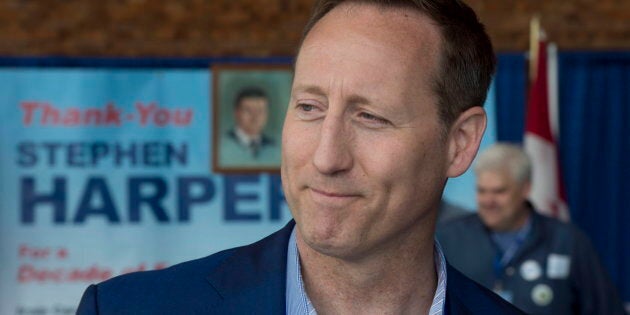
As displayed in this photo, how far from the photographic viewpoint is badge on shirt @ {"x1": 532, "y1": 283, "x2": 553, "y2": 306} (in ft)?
14.1

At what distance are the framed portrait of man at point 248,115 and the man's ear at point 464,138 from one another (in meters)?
4.48

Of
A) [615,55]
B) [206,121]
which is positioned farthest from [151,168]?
[615,55]

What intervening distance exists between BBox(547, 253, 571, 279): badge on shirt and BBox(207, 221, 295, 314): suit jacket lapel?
271 centimetres

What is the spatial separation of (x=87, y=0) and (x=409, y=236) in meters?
5.01

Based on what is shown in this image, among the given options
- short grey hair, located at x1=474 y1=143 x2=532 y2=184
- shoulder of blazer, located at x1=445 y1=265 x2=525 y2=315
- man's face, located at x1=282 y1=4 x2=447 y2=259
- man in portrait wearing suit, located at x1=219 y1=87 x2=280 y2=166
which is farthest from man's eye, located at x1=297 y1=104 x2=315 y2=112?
man in portrait wearing suit, located at x1=219 y1=87 x2=280 y2=166

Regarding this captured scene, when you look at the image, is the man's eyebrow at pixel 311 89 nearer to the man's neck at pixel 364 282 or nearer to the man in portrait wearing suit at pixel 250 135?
the man's neck at pixel 364 282

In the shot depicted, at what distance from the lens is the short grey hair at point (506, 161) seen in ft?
15.4

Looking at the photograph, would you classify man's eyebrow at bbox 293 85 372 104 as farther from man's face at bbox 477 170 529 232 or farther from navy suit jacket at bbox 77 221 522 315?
man's face at bbox 477 170 529 232

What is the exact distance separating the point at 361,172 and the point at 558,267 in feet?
9.52

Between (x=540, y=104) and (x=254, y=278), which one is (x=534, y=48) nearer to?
(x=540, y=104)

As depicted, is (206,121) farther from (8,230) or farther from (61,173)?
(8,230)

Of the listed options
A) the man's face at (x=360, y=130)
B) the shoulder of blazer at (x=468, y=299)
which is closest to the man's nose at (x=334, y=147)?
the man's face at (x=360, y=130)

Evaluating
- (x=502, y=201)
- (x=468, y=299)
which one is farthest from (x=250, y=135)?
(x=468, y=299)

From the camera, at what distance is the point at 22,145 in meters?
6.10
